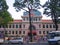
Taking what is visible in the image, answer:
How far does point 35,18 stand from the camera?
98500 millimetres

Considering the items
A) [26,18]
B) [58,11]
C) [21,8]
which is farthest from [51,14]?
[26,18]

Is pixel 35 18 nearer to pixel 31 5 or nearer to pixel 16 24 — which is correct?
pixel 16 24

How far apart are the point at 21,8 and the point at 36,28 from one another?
50799mm

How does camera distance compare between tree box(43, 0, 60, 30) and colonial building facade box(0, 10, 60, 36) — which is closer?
tree box(43, 0, 60, 30)

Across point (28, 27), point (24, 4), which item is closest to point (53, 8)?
point (24, 4)

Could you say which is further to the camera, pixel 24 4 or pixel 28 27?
pixel 28 27

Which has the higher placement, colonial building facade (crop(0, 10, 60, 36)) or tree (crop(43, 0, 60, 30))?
tree (crop(43, 0, 60, 30))

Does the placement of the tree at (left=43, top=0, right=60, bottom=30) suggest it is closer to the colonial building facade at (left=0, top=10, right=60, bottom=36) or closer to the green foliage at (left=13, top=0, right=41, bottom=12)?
the green foliage at (left=13, top=0, right=41, bottom=12)

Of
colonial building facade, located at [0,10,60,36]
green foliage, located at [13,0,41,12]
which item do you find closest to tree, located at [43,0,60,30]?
green foliage, located at [13,0,41,12]

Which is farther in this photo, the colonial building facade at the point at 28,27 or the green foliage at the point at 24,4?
the colonial building facade at the point at 28,27

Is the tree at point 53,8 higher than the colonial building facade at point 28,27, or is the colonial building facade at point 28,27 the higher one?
the tree at point 53,8

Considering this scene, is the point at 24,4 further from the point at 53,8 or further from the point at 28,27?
the point at 28,27

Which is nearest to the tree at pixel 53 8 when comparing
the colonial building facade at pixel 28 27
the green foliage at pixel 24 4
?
the green foliage at pixel 24 4

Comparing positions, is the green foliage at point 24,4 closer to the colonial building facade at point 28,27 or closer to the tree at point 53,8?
the tree at point 53,8
